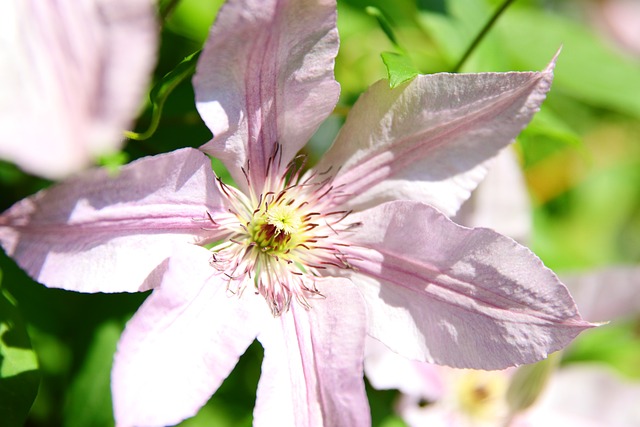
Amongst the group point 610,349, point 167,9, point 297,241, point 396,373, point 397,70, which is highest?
point 397,70

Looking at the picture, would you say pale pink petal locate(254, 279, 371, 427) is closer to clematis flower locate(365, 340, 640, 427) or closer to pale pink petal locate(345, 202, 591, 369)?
pale pink petal locate(345, 202, 591, 369)

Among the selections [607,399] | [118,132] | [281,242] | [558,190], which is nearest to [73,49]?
[118,132]

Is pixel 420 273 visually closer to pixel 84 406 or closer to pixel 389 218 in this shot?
pixel 389 218

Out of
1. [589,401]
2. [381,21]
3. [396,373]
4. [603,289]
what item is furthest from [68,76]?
[589,401]

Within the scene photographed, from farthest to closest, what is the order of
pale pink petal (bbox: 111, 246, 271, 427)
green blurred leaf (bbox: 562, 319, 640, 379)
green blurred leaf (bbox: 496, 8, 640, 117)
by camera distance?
green blurred leaf (bbox: 562, 319, 640, 379) < green blurred leaf (bbox: 496, 8, 640, 117) < pale pink petal (bbox: 111, 246, 271, 427)

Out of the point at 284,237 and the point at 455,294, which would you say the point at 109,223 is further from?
the point at 455,294

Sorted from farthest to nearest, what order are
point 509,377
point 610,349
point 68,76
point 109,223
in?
point 610,349
point 509,377
point 109,223
point 68,76

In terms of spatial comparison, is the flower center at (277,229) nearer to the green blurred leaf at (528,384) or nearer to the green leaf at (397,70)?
the green leaf at (397,70)

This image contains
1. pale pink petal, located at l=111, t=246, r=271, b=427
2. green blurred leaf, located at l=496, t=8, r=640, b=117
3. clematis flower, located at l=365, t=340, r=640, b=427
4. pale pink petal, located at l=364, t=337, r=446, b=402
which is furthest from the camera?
green blurred leaf, located at l=496, t=8, r=640, b=117

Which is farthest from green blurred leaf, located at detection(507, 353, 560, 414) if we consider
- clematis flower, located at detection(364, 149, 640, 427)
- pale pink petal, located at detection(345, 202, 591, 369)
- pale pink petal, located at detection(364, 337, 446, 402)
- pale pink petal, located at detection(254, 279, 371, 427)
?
pale pink petal, located at detection(254, 279, 371, 427)
